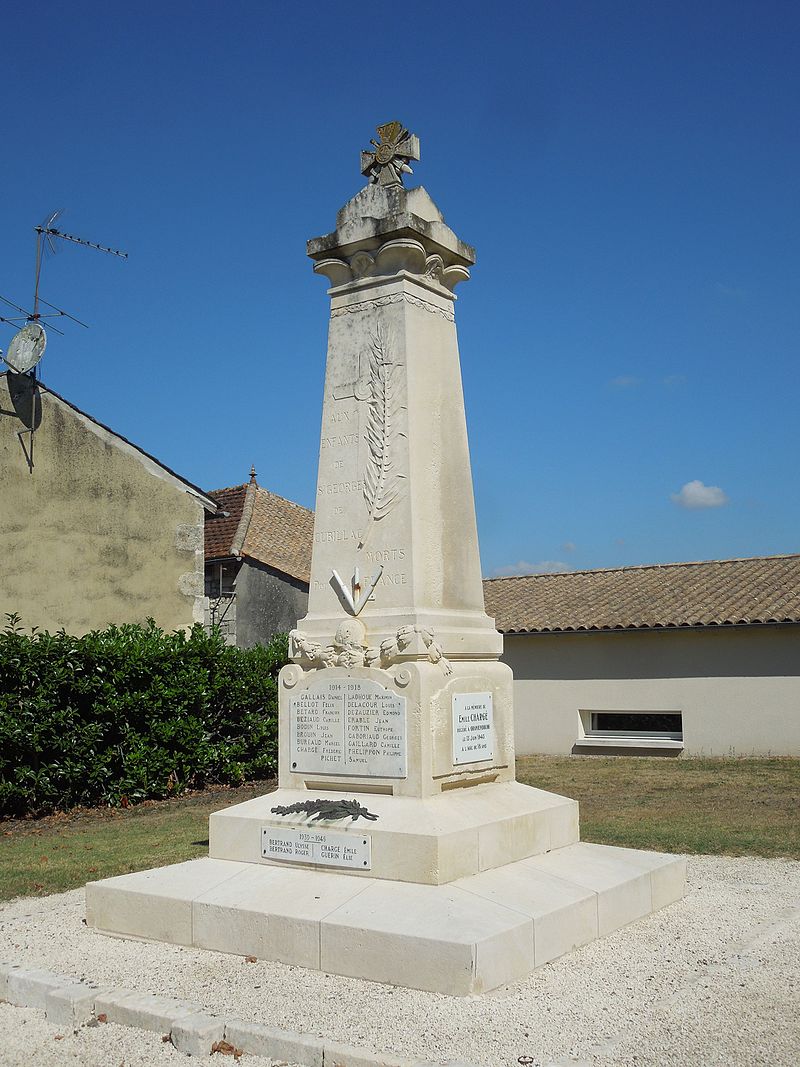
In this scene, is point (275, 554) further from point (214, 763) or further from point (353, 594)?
point (353, 594)

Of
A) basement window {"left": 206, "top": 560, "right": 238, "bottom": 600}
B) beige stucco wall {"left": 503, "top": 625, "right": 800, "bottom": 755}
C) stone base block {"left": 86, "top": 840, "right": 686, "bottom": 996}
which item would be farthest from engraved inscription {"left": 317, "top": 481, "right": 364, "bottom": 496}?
basement window {"left": 206, "top": 560, "right": 238, "bottom": 600}

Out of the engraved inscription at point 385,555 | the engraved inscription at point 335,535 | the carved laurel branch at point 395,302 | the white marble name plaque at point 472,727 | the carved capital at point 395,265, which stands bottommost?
the white marble name plaque at point 472,727

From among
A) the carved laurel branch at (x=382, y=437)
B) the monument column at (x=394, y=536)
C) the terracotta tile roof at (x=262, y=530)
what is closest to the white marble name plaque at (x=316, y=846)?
the monument column at (x=394, y=536)

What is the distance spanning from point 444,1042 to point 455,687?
250 centimetres

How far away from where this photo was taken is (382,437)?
6852mm

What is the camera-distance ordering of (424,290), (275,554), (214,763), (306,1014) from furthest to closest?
1. (275,554)
2. (214,763)
3. (424,290)
4. (306,1014)

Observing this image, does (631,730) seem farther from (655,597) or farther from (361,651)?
(361,651)

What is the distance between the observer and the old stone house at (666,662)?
18141mm

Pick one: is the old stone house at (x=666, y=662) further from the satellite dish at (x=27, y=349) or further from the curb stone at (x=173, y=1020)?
the curb stone at (x=173, y=1020)

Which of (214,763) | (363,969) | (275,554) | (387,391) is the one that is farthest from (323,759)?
(275,554)

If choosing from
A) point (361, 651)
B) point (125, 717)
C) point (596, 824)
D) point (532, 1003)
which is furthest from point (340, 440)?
point (125, 717)

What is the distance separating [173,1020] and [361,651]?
2.55 metres

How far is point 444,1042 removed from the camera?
14.4 feet

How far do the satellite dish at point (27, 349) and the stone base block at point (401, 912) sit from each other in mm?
11525
